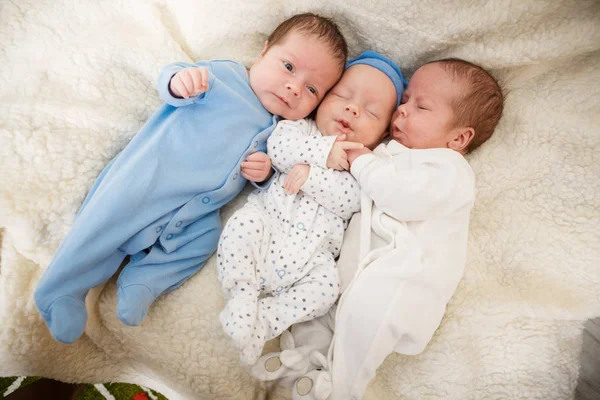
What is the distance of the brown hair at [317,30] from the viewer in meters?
1.17

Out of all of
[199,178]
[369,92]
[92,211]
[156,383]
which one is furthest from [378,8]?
[156,383]

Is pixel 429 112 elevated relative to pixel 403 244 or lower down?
elevated

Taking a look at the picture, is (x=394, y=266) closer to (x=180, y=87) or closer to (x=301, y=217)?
(x=301, y=217)

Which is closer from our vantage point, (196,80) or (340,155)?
(196,80)

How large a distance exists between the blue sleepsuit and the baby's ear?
55 centimetres

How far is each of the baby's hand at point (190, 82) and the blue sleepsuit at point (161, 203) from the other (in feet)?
0.11

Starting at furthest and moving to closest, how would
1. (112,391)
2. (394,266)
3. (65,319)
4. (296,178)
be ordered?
1. (112,391)
2. (296,178)
3. (394,266)
4. (65,319)

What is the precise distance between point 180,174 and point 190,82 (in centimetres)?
24

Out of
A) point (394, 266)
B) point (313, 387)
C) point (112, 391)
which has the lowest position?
point (112, 391)

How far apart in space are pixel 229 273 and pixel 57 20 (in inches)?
35.0

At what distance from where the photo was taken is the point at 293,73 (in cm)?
117

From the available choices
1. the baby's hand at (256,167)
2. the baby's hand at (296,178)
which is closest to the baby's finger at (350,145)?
the baby's hand at (296,178)

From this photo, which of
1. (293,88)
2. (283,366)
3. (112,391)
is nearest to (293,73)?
(293,88)

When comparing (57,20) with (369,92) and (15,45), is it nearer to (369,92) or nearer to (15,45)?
(15,45)
